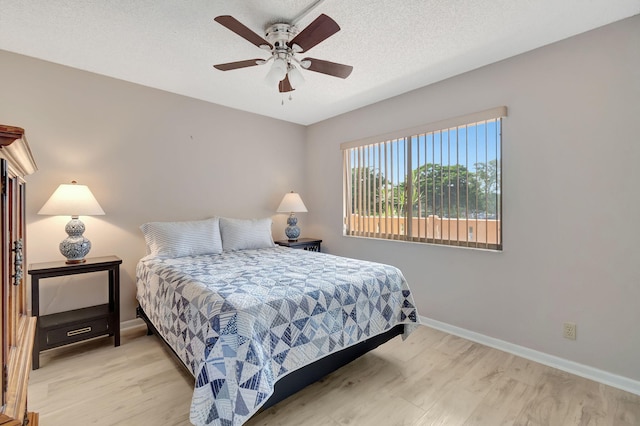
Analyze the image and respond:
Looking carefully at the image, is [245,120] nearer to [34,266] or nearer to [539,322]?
[34,266]

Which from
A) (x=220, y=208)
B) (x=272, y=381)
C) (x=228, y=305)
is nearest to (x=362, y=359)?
(x=272, y=381)

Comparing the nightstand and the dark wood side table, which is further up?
the nightstand

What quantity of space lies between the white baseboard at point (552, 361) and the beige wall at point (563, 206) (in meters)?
0.04

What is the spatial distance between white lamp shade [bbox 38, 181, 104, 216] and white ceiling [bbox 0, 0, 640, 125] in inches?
44.2

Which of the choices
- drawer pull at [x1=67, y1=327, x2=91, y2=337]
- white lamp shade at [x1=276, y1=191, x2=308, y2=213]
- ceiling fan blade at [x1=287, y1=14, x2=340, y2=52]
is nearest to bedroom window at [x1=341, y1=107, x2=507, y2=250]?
white lamp shade at [x1=276, y1=191, x2=308, y2=213]

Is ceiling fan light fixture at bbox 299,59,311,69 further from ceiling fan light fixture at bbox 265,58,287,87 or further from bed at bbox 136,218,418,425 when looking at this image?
bed at bbox 136,218,418,425

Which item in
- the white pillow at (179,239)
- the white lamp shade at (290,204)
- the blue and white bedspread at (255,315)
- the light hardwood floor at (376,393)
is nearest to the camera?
the blue and white bedspread at (255,315)

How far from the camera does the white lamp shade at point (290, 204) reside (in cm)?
400

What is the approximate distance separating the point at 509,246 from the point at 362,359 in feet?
5.14

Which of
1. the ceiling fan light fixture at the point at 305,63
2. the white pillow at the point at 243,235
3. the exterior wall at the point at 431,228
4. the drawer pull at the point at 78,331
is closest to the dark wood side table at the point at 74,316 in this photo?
the drawer pull at the point at 78,331

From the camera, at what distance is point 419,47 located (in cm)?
234

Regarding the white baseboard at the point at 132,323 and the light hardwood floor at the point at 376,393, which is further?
the white baseboard at the point at 132,323

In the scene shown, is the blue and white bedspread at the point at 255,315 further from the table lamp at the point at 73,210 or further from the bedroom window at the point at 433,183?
the bedroom window at the point at 433,183

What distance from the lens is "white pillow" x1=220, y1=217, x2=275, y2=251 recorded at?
10.9 ft
